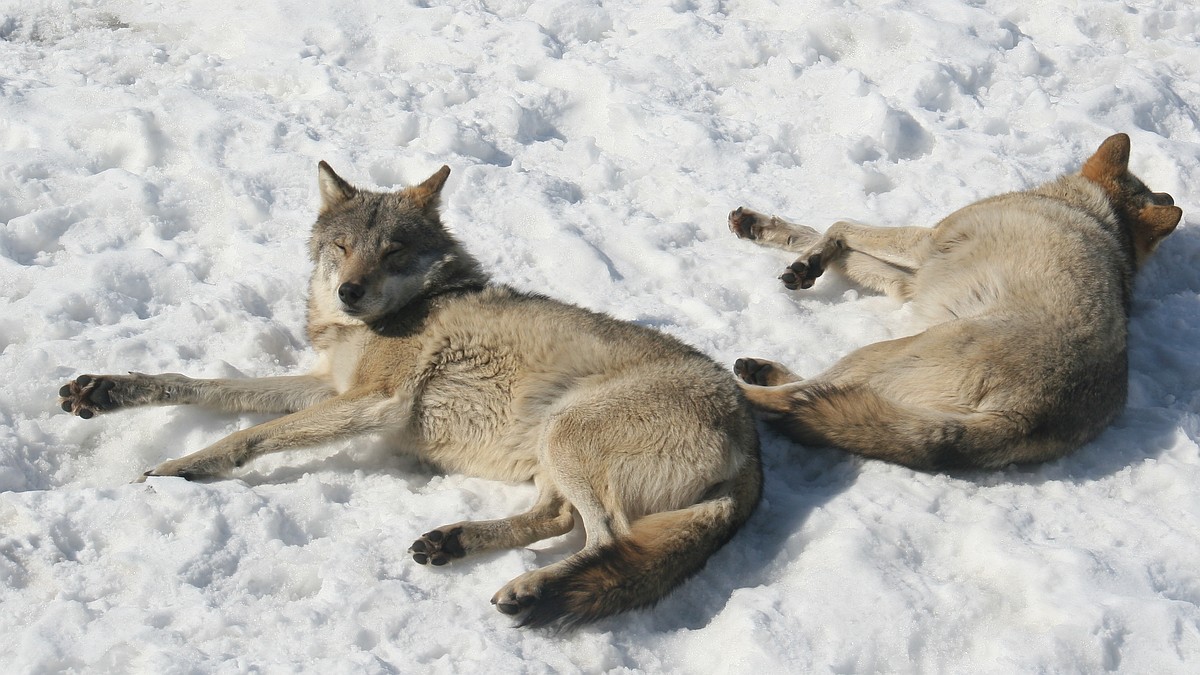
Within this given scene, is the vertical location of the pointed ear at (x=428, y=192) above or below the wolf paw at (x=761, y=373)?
above

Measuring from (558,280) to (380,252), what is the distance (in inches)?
56.4

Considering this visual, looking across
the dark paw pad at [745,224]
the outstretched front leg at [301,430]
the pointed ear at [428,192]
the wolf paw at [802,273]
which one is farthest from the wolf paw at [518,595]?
the dark paw pad at [745,224]

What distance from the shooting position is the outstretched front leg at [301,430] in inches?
196

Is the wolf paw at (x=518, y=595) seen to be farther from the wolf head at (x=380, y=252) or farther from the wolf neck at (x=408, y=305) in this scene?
the wolf head at (x=380, y=252)

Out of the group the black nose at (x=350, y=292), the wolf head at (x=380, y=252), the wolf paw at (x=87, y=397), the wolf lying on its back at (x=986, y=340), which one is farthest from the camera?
the wolf head at (x=380, y=252)

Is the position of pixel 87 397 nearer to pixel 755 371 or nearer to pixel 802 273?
pixel 755 371

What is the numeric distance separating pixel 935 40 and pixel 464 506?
6.78 metres

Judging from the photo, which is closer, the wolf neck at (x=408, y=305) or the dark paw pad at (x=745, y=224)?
the wolf neck at (x=408, y=305)

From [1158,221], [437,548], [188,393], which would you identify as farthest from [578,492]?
[1158,221]

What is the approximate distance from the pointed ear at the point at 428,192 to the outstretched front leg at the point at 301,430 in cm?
135

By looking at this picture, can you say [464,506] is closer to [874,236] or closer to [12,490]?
[12,490]

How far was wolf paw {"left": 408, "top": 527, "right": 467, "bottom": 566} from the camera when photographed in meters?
4.49

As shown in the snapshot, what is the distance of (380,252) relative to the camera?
577cm

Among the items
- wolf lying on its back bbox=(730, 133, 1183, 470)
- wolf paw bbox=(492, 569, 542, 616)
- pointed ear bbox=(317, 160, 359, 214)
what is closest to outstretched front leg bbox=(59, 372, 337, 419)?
pointed ear bbox=(317, 160, 359, 214)
